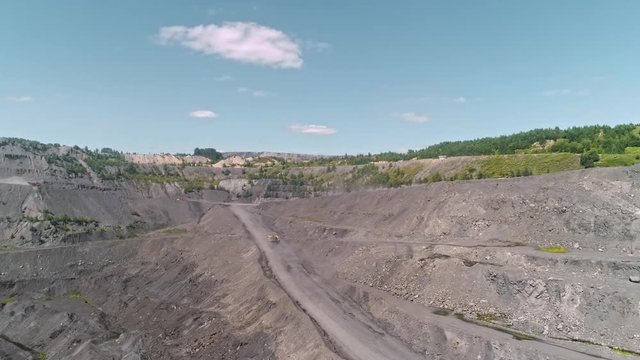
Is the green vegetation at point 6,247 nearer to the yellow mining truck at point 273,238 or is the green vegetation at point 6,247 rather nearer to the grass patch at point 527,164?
the yellow mining truck at point 273,238

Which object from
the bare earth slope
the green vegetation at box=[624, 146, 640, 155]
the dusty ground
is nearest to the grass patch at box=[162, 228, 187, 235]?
the dusty ground

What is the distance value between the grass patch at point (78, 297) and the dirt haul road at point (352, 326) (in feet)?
69.4

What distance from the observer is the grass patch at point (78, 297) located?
5586cm

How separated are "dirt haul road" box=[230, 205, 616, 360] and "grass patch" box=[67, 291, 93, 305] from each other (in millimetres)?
21167

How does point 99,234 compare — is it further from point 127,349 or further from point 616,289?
point 616,289

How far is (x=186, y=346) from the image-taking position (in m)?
41.0

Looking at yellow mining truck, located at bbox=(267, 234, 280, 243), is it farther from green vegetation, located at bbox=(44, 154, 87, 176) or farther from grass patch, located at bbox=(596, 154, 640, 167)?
green vegetation, located at bbox=(44, 154, 87, 176)

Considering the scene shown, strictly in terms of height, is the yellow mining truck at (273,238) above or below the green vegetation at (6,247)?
above

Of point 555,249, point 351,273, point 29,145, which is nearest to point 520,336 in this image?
point 555,249

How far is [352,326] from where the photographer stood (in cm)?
3706

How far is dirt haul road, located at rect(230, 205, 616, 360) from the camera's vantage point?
106ft

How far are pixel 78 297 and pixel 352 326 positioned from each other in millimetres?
36550

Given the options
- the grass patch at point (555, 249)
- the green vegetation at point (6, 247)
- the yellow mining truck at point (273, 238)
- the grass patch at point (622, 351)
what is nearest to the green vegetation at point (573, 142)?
the grass patch at point (555, 249)

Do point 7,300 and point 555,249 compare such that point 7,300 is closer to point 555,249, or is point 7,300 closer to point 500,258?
point 500,258
